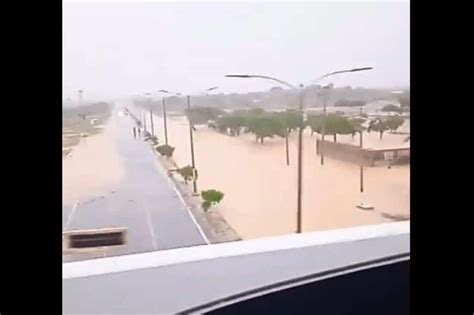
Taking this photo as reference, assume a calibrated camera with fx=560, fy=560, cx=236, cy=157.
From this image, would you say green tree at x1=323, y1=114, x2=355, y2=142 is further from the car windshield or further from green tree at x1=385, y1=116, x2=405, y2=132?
green tree at x1=385, y1=116, x2=405, y2=132

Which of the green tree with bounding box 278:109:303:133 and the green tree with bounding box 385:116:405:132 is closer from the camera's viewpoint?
the green tree with bounding box 385:116:405:132

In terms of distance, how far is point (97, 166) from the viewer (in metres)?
1.75

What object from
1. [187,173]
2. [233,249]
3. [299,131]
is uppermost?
[299,131]

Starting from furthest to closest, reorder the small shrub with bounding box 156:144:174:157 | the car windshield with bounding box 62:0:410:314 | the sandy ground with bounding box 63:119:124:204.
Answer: the small shrub with bounding box 156:144:174:157, the car windshield with bounding box 62:0:410:314, the sandy ground with bounding box 63:119:124:204

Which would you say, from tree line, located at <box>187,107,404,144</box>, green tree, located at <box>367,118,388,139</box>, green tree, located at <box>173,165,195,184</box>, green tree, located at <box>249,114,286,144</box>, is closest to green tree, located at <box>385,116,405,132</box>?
tree line, located at <box>187,107,404,144</box>

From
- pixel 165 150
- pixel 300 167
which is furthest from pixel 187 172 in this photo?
pixel 300 167

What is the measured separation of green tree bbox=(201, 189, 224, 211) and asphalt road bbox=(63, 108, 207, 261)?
0.23 ft

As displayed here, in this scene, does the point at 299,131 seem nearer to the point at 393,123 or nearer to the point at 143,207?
the point at 393,123

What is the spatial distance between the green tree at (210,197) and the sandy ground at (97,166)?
287 millimetres

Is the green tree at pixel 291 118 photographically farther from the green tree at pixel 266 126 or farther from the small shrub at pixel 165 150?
the small shrub at pixel 165 150

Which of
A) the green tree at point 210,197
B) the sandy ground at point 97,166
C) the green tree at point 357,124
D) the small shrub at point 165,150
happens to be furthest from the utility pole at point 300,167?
the sandy ground at point 97,166

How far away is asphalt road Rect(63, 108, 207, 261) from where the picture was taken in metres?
1.77

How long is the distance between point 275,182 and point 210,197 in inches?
9.9
